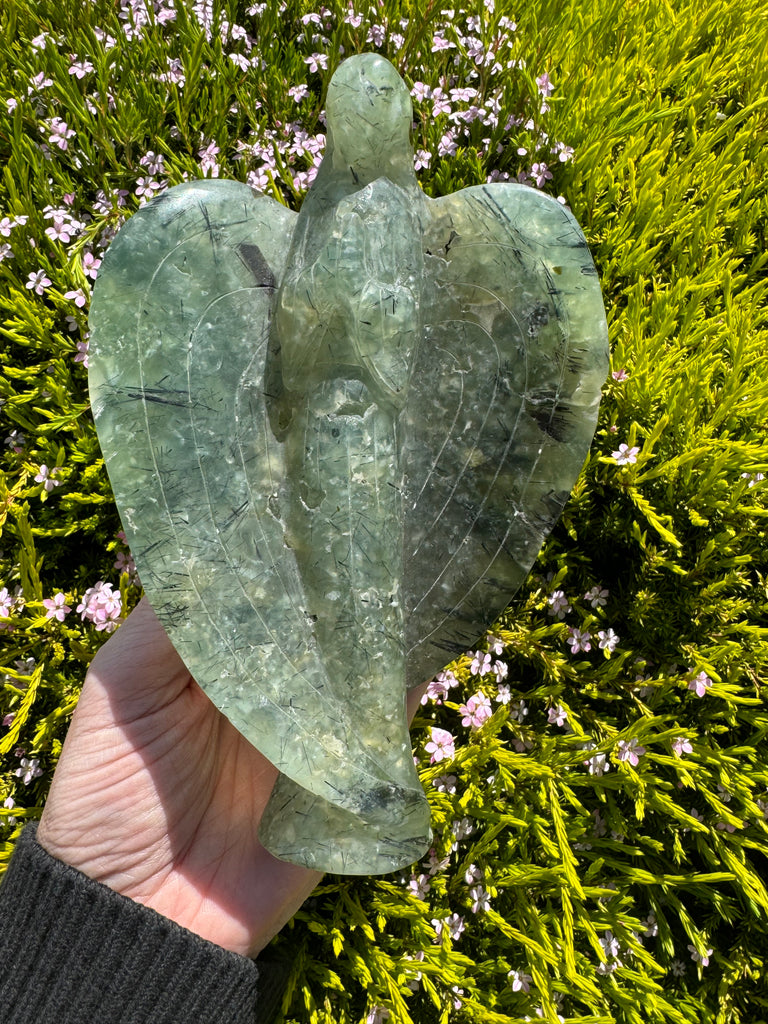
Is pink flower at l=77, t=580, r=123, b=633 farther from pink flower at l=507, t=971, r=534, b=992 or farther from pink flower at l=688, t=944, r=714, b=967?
pink flower at l=688, t=944, r=714, b=967

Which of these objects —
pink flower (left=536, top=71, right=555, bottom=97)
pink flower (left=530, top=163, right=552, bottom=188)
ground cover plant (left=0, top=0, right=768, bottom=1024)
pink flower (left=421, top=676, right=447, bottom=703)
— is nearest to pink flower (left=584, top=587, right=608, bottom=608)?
ground cover plant (left=0, top=0, right=768, bottom=1024)

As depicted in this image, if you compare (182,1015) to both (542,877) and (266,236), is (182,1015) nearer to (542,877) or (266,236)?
(542,877)

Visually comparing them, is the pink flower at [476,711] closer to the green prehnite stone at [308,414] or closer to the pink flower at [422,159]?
the green prehnite stone at [308,414]

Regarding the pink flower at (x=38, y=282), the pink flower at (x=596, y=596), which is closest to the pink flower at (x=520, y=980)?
the pink flower at (x=596, y=596)

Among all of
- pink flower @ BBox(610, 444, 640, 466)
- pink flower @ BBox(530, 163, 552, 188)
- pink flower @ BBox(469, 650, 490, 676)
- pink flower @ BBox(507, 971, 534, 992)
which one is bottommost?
pink flower @ BBox(507, 971, 534, 992)

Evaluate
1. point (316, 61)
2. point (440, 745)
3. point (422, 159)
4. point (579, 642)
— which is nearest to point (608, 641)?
point (579, 642)

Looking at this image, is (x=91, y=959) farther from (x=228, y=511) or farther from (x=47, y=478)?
(x=47, y=478)
